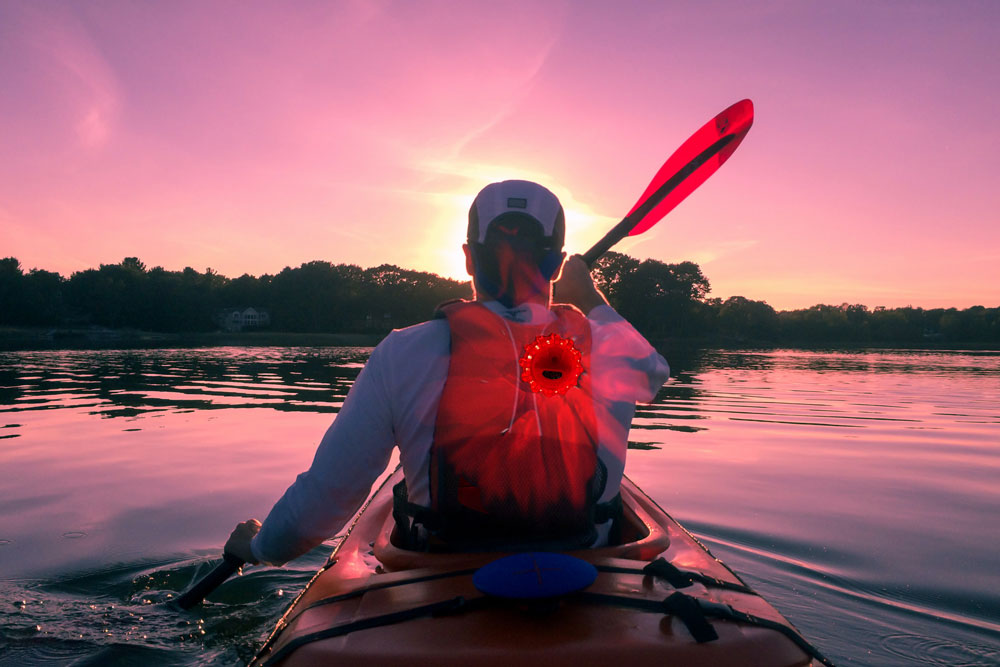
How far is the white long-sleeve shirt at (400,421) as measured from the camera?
1768 mm

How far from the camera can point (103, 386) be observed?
13766 millimetres

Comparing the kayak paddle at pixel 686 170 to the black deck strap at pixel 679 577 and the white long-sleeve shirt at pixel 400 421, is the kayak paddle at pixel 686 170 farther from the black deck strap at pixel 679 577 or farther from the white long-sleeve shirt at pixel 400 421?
the black deck strap at pixel 679 577

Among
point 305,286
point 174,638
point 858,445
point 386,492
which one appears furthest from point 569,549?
point 305,286

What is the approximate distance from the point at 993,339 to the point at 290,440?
271 feet

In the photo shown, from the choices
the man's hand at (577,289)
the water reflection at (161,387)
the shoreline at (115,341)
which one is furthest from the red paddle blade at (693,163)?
the shoreline at (115,341)

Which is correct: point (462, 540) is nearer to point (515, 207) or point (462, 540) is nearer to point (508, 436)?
point (508, 436)

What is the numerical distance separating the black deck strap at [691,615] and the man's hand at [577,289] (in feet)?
3.61

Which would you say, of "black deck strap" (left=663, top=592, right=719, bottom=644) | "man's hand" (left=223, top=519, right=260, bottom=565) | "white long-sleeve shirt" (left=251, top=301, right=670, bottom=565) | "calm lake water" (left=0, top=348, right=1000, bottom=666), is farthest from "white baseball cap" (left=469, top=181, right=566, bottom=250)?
"calm lake water" (left=0, top=348, right=1000, bottom=666)

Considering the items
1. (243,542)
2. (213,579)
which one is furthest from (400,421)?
(213,579)

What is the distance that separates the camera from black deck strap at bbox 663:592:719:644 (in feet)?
4.46

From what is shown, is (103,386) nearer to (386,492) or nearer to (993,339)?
(386,492)

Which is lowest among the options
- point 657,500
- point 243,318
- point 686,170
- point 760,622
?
point 657,500

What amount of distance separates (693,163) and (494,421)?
283cm

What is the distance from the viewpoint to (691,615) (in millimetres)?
1404
